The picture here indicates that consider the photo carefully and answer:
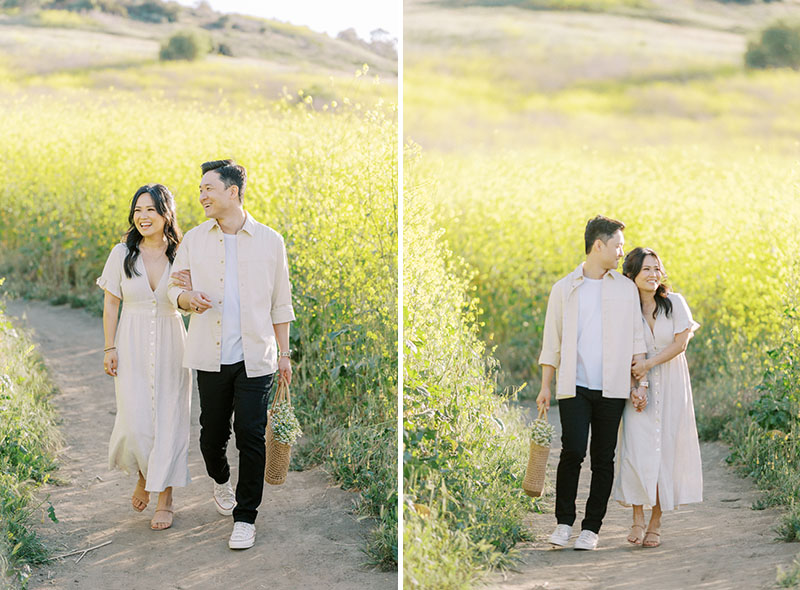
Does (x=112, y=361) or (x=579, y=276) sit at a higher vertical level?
(x=579, y=276)

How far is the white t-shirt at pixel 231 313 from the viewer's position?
3.82 metres

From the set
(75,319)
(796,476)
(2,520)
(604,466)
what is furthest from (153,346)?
(75,319)

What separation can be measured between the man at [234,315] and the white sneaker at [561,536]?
118 centimetres

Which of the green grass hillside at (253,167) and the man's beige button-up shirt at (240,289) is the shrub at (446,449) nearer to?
the green grass hillside at (253,167)

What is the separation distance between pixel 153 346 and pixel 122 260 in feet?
1.22

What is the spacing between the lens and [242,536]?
12.8 feet

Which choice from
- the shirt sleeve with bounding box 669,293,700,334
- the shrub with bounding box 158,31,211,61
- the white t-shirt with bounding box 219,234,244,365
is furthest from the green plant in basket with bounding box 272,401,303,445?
the shrub with bounding box 158,31,211,61

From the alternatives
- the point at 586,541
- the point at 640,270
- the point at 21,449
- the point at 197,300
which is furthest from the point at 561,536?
the point at 21,449

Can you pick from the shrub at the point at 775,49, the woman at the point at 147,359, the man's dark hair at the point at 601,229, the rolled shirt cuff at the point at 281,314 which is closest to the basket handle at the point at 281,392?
the rolled shirt cuff at the point at 281,314

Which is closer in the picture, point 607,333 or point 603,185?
point 607,333

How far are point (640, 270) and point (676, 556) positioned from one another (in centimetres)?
113

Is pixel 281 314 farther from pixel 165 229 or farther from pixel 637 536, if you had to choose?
pixel 637 536

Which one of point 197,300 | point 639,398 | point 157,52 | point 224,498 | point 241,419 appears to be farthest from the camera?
point 157,52

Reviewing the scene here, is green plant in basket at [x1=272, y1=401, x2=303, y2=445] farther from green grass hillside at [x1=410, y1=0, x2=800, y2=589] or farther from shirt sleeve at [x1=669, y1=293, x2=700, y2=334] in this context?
shirt sleeve at [x1=669, y1=293, x2=700, y2=334]
